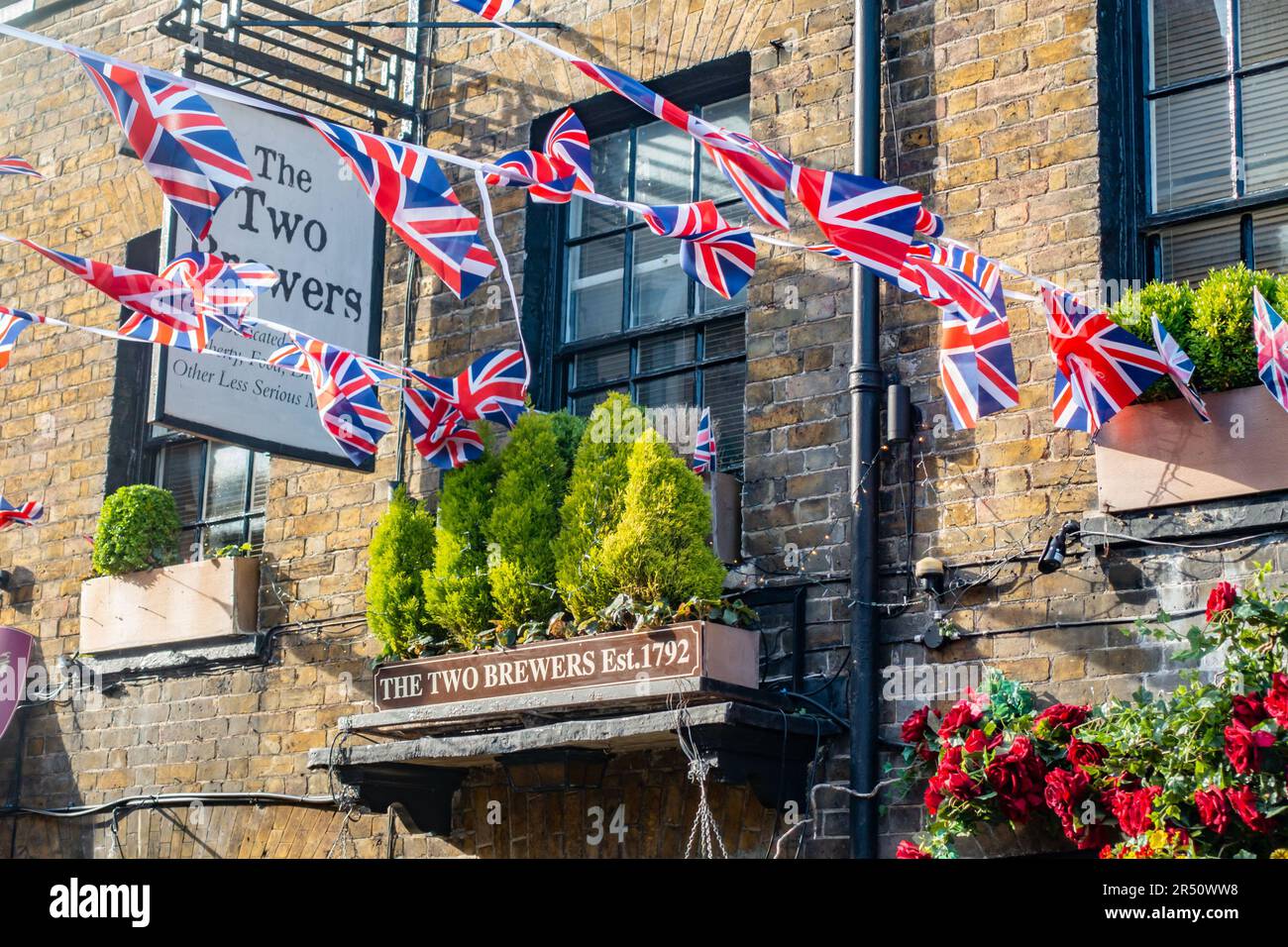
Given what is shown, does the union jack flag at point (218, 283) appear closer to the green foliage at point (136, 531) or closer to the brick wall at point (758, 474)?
the brick wall at point (758, 474)

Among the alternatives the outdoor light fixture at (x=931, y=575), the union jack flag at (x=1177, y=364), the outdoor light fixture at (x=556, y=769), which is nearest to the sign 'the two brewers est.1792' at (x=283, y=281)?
the outdoor light fixture at (x=556, y=769)

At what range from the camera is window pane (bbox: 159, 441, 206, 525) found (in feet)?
34.6

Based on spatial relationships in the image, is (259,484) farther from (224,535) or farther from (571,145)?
(571,145)

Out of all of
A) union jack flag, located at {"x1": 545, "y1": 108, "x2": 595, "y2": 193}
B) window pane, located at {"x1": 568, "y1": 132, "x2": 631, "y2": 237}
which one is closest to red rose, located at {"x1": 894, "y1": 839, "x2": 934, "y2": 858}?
Answer: union jack flag, located at {"x1": 545, "y1": 108, "x2": 595, "y2": 193}

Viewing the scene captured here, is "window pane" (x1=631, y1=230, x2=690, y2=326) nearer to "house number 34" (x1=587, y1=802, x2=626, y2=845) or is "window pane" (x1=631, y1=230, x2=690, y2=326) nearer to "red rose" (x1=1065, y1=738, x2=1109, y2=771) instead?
"house number 34" (x1=587, y1=802, x2=626, y2=845)

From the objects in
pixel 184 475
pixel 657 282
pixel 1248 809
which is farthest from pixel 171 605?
pixel 1248 809

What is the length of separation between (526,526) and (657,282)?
1766mm

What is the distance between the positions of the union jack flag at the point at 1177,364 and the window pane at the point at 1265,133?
1188 mm

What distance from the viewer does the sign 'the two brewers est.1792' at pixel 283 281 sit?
8.39 metres

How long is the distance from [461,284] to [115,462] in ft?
14.7

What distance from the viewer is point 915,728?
6.90 metres

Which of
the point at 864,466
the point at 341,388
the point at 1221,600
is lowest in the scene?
the point at 1221,600

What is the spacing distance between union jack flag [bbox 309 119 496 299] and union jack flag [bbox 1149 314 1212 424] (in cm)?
254

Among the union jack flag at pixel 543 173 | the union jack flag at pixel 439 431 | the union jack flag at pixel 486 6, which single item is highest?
the union jack flag at pixel 486 6
